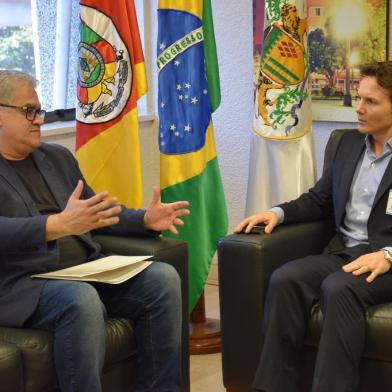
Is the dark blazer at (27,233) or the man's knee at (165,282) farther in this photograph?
the man's knee at (165,282)

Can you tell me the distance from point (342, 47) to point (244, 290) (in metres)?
1.55

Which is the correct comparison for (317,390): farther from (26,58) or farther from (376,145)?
(26,58)

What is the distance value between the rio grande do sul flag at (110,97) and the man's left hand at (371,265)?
4.14ft

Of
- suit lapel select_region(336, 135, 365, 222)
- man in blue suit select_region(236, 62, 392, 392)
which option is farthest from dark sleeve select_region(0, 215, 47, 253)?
suit lapel select_region(336, 135, 365, 222)

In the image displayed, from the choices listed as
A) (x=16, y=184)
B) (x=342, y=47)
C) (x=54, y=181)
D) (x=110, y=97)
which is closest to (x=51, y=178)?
(x=54, y=181)

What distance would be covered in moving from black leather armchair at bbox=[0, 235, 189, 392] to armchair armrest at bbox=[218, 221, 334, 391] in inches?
5.9

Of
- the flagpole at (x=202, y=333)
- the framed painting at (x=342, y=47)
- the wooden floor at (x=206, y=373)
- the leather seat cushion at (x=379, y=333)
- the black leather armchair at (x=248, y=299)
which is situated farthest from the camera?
→ the framed painting at (x=342, y=47)

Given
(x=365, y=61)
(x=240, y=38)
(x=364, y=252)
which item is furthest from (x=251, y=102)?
(x=364, y=252)

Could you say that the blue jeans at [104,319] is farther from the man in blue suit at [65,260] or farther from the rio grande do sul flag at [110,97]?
the rio grande do sul flag at [110,97]

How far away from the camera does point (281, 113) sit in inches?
137

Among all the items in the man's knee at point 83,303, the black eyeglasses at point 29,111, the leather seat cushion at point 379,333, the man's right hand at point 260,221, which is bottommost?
the leather seat cushion at point 379,333

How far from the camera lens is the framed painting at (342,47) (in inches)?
149

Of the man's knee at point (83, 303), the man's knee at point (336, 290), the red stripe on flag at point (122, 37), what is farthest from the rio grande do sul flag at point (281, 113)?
the man's knee at point (83, 303)

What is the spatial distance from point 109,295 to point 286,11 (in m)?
1.45
